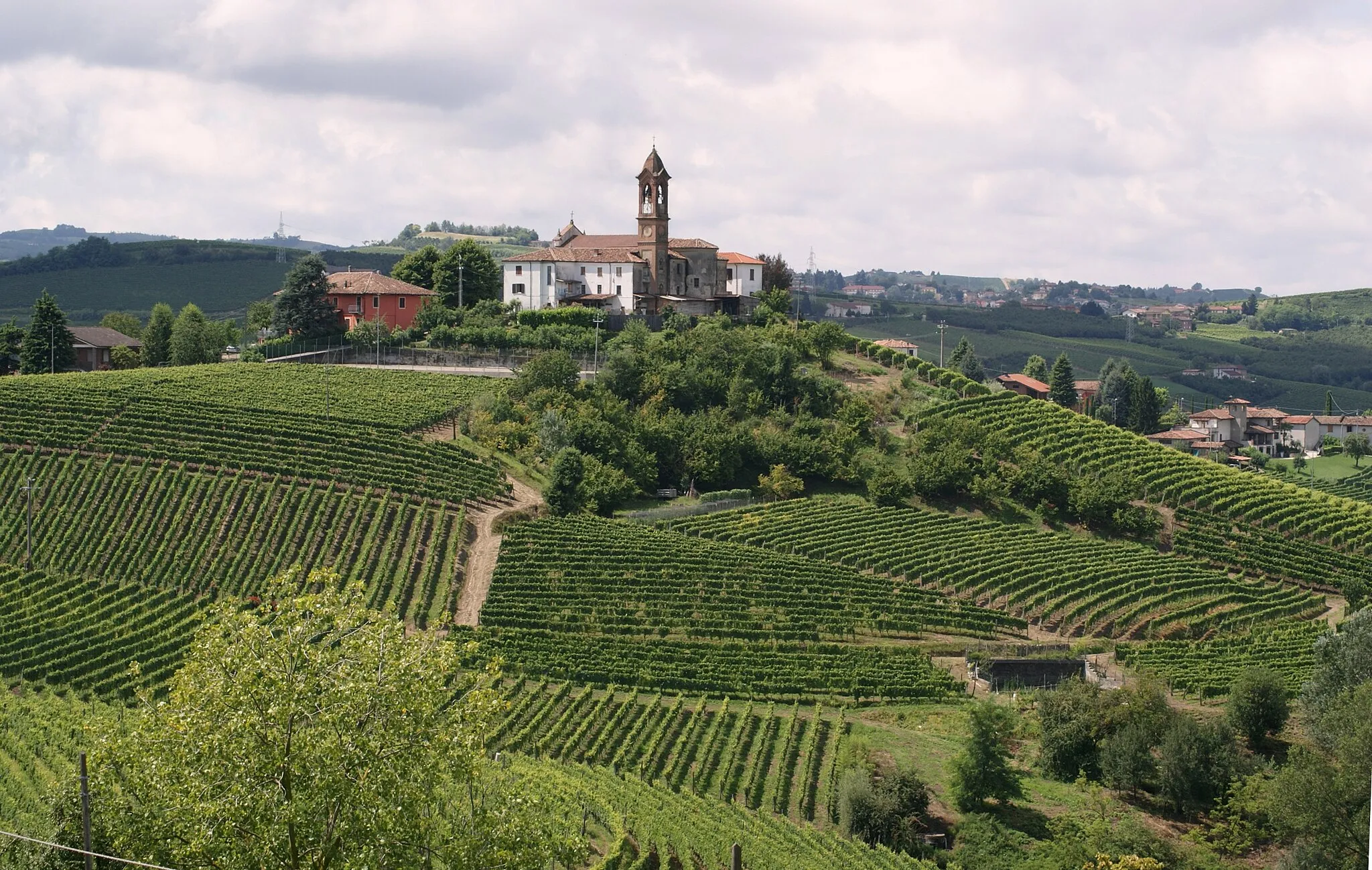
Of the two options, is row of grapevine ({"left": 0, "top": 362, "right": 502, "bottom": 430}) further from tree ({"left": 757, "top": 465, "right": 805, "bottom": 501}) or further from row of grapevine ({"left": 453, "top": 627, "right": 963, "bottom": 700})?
row of grapevine ({"left": 453, "top": 627, "right": 963, "bottom": 700})

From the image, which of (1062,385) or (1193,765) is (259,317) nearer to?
(1062,385)

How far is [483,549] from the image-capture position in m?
54.0

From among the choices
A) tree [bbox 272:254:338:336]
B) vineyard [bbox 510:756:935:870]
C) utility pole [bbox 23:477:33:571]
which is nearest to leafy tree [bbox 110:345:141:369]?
tree [bbox 272:254:338:336]

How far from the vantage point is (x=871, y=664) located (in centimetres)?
4847

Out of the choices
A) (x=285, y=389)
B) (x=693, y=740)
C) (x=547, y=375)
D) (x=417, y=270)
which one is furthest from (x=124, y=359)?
(x=693, y=740)

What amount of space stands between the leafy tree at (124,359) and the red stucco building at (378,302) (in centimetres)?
1282

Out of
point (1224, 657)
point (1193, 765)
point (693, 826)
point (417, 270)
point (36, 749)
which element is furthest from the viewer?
point (417, 270)

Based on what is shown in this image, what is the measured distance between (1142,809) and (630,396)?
37.2 meters

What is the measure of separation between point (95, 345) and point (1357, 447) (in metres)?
99.6

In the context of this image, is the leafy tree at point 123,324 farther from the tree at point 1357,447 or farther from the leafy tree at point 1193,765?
the tree at point 1357,447

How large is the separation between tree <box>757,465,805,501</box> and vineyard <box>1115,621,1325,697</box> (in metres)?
17.3

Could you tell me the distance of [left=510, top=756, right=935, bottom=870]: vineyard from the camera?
30.8 metres

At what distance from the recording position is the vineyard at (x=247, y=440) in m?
57.3

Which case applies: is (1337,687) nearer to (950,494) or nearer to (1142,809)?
(1142,809)
